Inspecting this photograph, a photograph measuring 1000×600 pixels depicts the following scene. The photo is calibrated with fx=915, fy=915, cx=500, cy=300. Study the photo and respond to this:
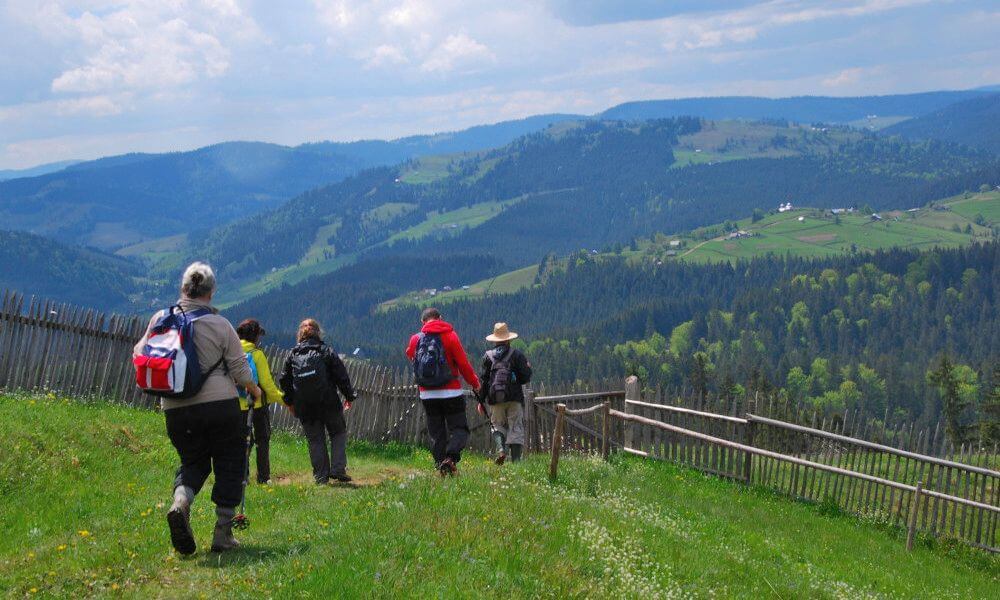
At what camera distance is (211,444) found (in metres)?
7.24

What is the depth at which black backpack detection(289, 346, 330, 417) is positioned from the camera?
433 inches

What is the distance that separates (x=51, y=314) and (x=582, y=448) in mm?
9175

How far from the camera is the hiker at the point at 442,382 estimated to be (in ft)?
36.0

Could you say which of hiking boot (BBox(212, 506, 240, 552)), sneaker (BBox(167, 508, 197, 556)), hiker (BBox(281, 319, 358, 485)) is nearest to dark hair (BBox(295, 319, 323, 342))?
hiker (BBox(281, 319, 358, 485))

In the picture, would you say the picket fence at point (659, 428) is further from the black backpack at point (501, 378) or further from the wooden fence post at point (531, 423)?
the black backpack at point (501, 378)

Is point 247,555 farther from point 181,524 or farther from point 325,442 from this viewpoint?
point 325,442

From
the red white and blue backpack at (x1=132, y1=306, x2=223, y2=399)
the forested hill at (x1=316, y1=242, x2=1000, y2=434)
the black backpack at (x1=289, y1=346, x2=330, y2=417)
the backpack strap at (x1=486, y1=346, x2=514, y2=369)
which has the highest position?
the red white and blue backpack at (x1=132, y1=306, x2=223, y2=399)

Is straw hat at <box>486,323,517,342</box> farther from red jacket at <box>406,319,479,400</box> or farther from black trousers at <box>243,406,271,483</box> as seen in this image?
black trousers at <box>243,406,271,483</box>

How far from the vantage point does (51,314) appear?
49.6 feet

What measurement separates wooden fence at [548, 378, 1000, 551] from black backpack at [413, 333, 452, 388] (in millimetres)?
3215

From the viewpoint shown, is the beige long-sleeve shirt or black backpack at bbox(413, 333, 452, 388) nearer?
the beige long-sleeve shirt

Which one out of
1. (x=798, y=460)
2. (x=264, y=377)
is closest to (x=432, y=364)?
(x=264, y=377)

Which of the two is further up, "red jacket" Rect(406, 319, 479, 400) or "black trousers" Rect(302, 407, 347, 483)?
"red jacket" Rect(406, 319, 479, 400)

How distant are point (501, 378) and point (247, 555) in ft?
18.8
